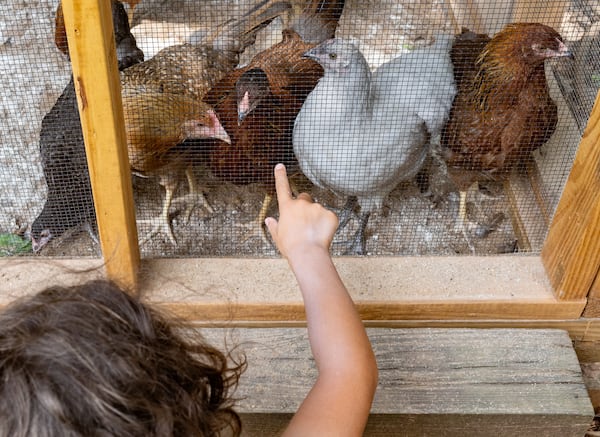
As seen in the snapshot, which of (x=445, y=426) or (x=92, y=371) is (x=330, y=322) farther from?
(x=445, y=426)

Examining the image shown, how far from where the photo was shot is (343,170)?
164 centimetres

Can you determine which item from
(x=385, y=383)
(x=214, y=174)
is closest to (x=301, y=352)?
(x=385, y=383)

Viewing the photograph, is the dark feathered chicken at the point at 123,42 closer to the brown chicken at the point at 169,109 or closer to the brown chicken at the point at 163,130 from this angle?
the brown chicken at the point at 169,109

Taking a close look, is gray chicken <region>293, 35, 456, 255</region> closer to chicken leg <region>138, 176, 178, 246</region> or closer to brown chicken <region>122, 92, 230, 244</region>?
brown chicken <region>122, 92, 230, 244</region>

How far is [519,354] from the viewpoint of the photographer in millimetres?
1388

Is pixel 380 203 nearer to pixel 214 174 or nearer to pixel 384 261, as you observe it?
pixel 384 261

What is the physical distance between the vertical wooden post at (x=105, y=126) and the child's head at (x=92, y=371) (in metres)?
0.41

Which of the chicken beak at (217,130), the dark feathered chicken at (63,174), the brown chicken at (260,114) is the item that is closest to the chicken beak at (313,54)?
the brown chicken at (260,114)

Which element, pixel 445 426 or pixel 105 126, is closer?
pixel 105 126

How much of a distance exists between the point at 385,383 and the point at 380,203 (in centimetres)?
59

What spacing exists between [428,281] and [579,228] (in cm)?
33

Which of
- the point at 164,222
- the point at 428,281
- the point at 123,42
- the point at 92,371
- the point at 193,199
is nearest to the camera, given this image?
the point at 92,371

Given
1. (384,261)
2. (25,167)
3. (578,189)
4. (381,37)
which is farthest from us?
(381,37)

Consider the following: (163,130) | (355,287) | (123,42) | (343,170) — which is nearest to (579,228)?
(355,287)
